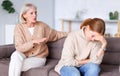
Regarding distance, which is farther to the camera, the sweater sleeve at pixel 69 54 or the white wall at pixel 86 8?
the white wall at pixel 86 8

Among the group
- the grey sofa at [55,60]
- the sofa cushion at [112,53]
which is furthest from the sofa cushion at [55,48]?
the sofa cushion at [112,53]

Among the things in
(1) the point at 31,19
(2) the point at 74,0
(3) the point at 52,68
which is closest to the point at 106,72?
(3) the point at 52,68

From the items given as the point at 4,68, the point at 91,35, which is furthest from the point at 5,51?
the point at 91,35

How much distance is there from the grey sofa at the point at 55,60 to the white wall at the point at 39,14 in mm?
2292

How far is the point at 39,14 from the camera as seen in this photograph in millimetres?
5789

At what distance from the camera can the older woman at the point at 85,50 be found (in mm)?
2210

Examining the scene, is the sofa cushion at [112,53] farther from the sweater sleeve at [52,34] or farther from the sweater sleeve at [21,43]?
the sweater sleeve at [21,43]

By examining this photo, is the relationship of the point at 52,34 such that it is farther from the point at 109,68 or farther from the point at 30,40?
the point at 109,68

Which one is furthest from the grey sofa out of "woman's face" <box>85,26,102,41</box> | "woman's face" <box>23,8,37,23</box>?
"woman's face" <box>23,8,37,23</box>

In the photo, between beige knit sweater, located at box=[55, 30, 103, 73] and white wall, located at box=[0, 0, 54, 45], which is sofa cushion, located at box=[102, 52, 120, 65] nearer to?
beige knit sweater, located at box=[55, 30, 103, 73]

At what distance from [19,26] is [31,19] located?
0.16m

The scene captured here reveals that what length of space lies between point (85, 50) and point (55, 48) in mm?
741

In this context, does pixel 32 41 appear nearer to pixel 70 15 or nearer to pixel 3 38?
pixel 3 38

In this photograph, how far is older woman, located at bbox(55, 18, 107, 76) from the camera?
7.25 ft
